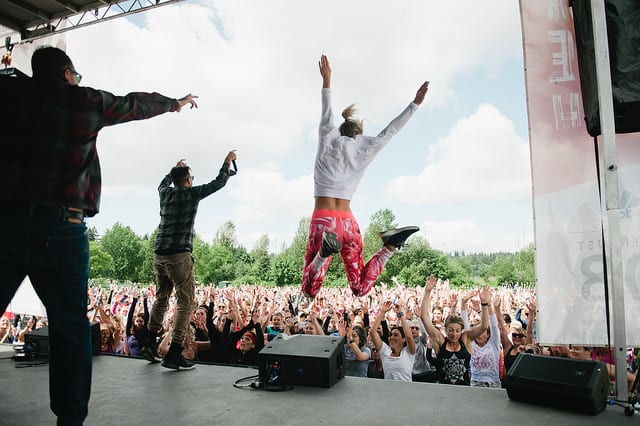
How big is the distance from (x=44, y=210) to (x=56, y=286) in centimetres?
23

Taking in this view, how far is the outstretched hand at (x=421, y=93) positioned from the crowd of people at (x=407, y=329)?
1.35 metres

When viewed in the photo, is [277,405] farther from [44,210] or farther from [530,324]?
[530,324]

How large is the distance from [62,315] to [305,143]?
248 cm

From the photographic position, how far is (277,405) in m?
1.86

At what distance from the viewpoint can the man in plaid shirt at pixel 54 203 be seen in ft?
4.03

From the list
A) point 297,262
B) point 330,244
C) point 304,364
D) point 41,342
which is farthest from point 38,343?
point 330,244

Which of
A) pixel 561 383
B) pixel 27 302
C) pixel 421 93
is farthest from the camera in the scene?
pixel 27 302

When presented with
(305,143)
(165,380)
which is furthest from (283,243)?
(165,380)

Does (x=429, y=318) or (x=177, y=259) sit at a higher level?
(x=177, y=259)

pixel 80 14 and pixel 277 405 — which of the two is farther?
pixel 80 14

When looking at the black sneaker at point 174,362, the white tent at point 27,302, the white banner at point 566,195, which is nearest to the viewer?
the white banner at point 566,195

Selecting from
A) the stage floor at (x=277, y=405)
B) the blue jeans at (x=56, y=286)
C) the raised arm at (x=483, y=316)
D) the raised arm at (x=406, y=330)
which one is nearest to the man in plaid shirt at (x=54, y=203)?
the blue jeans at (x=56, y=286)

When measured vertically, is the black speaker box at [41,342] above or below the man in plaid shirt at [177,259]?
below

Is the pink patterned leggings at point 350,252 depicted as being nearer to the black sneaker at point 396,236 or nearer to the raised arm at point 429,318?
the black sneaker at point 396,236
